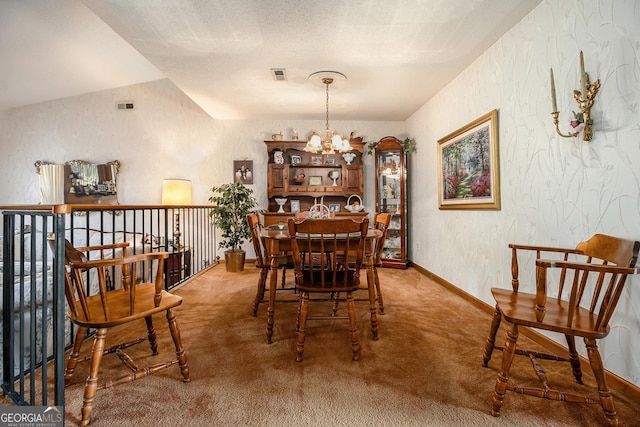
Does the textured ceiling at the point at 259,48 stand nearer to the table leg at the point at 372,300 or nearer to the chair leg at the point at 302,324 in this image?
the table leg at the point at 372,300

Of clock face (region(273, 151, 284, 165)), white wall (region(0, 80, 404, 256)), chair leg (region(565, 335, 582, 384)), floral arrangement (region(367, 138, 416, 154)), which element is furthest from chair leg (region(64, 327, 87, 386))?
floral arrangement (region(367, 138, 416, 154))

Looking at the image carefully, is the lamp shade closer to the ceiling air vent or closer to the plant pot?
the plant pot

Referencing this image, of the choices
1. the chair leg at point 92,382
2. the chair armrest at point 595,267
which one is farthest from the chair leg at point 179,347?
the chair armrest at point 595,267

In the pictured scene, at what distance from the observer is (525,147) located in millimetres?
2184

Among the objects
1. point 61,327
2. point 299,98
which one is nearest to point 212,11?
point 299,98

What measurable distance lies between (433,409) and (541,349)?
114cm

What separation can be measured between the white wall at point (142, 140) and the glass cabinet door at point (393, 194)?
1.13 feet

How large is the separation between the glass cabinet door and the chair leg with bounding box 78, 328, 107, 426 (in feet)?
12.2

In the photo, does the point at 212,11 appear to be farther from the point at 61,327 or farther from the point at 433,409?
the point at 433,409

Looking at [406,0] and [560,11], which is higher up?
[406,0]

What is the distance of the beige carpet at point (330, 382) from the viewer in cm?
131

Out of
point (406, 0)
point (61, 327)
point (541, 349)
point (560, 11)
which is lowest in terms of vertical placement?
point (541, 349)

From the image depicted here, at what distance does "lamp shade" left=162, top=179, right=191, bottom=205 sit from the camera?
4480 millimetres

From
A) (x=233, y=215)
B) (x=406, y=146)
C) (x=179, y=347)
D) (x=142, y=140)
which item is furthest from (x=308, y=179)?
(x=179, y=347)
